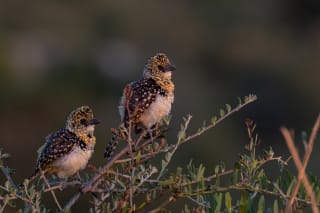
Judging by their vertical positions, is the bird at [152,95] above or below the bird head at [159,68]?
below

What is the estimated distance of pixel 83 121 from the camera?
5.78 metres

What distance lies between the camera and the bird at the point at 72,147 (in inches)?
225

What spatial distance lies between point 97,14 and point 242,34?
4266 millimetres

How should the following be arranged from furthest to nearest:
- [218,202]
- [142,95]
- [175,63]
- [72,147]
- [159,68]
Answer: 1. [175,63]
2. [159,68]
3. [142,95]
4. [72,147]
5. [218,202]

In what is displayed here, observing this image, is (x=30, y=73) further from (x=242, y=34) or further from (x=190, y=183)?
(x=190, y=183)

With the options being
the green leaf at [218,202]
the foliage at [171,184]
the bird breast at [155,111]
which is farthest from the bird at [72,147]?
the green leaf at [218,202]

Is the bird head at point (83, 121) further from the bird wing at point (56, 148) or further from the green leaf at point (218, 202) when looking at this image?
the green leaf at point (218, 202)

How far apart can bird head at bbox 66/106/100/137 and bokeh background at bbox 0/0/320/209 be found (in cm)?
1042

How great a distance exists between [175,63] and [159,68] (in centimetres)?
2111

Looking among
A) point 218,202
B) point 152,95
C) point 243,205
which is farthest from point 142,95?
point 243,205

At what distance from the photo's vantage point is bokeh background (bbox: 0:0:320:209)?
1991cm

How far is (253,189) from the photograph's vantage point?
13.8ft

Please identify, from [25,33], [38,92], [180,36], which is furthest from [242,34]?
[38,92]

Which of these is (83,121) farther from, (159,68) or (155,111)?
(159,68)
